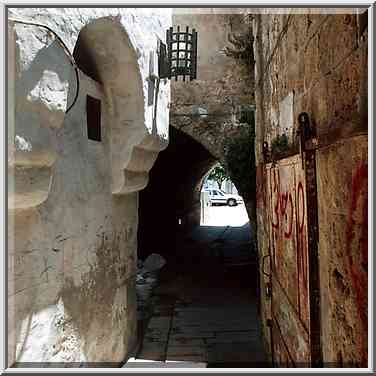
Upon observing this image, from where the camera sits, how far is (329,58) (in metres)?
2.04

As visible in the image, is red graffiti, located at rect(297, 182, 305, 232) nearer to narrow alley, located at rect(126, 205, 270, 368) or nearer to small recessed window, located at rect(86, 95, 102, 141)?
small recessed window, located at rect(86, 95, 102, 141)

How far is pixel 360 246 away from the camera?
62.6 inches

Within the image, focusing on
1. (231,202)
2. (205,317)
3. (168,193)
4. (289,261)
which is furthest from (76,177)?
(231,202)

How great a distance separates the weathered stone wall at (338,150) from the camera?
A: 1.58 meters

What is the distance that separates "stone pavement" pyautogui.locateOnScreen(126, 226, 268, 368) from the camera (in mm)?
4852

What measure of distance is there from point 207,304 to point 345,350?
208 inches

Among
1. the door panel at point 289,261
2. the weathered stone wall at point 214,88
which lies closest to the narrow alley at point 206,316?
the door panel at point 289,261

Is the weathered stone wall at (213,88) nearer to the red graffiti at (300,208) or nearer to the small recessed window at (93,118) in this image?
the small recessed window at (93,118)

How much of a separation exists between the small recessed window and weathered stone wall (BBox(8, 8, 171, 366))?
64 millimetres

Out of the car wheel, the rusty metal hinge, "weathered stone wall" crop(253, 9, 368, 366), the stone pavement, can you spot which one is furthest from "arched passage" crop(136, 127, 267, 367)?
the car wheel

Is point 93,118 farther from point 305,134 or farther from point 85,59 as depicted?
point 305,134

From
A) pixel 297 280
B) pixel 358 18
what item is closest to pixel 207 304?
pixel 297 280

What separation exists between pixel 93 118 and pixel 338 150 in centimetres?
202

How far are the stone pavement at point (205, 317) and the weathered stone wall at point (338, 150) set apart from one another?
295 cm
